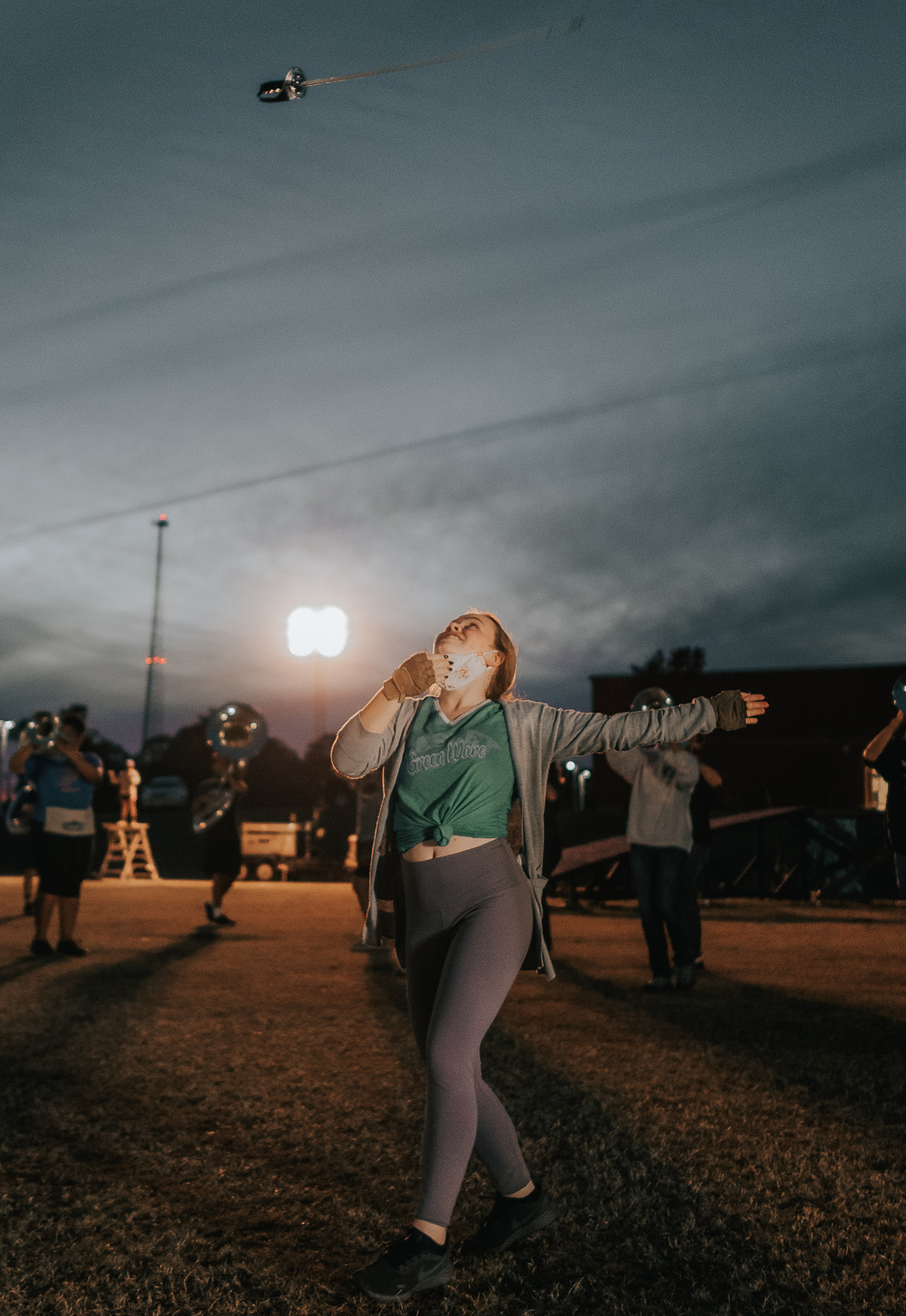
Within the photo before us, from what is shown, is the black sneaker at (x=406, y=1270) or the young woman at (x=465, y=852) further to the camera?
the young woman at (x=465, y=852)

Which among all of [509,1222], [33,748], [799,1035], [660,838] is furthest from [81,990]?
[509,1222]

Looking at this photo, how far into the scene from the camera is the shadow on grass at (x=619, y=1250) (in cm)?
288

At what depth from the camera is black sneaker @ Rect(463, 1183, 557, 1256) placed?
3209mm

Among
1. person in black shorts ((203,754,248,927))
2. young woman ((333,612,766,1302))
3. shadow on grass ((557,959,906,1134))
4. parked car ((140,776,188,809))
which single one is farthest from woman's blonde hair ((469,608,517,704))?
parked car ((140,776,188,809))

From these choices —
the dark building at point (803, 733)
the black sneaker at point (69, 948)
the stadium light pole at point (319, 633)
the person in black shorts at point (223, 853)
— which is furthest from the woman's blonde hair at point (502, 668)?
the dark building at point (803, 733)

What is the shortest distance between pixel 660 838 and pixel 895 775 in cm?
192

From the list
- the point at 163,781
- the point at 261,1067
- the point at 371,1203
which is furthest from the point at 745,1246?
the point at 163,781

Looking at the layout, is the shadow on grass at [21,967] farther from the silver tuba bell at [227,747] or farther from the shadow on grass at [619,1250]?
the shadow on grass at [619,1250]

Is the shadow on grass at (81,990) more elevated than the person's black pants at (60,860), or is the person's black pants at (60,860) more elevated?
the person's black pants at (60,860)

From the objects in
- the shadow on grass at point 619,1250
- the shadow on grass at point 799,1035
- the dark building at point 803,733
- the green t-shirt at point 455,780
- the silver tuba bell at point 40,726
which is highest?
the dark building at point 803,733

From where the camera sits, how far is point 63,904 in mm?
8883

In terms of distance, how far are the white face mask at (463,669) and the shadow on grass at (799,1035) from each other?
269cm

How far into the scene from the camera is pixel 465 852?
3.19 metres

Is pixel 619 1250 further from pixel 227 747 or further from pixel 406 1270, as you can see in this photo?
pixel 227 747
